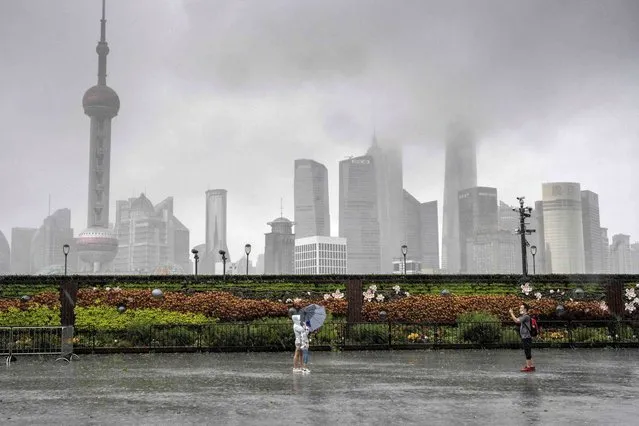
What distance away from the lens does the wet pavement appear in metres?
12.5

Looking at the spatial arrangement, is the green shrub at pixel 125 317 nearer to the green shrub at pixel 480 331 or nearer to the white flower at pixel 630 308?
the green shrub at pixel 480 331

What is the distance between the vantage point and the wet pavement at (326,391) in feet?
40.9

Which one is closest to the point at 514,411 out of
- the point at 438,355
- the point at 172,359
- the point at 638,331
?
the point at 438,355

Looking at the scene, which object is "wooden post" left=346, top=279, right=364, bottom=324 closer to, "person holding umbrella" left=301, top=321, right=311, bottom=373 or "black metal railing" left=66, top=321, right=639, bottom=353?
"black metal railing" left=66, top=321, right=639, bottom=353

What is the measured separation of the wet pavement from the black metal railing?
3.18 m

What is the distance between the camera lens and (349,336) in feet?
96.3

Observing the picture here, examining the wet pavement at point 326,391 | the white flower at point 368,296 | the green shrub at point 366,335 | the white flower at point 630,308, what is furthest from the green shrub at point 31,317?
the white flower at point 630,308

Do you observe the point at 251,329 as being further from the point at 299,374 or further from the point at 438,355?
the point at 299,374

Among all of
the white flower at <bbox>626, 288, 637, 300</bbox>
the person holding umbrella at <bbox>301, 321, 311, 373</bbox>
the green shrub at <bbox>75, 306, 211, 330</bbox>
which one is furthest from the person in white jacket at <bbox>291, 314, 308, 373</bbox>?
the white flower at <bbox>626, 288, 637, 300</bbox>

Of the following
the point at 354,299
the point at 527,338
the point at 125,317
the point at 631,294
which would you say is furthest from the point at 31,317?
the point at 631,294

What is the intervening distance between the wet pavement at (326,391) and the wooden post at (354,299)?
26.4ft

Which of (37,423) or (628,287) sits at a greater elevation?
(628,287)

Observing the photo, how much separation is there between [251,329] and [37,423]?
16.9 meters

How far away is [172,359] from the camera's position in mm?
25250
